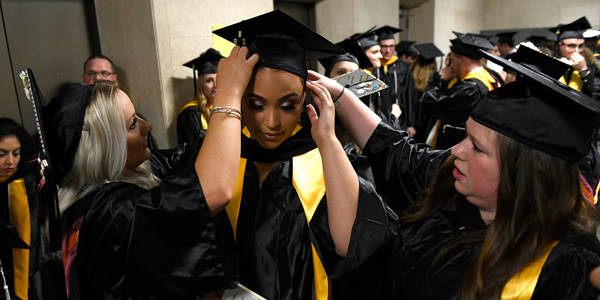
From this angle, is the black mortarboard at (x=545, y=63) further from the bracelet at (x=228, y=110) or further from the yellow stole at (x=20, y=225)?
the yellow stole at (x=20, y=225)

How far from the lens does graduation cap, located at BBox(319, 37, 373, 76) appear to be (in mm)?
2707

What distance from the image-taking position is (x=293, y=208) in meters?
1.43

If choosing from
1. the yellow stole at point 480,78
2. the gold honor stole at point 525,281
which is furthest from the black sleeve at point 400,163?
the yellow stole at point 480,78

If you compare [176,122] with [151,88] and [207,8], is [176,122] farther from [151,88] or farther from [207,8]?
[207,8]

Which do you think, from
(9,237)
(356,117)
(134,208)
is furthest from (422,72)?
(9,237)

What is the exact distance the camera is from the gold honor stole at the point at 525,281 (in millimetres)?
1012

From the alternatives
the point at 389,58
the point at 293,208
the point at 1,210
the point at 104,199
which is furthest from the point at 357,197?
the point at 389,58

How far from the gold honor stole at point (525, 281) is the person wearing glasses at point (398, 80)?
4.61m

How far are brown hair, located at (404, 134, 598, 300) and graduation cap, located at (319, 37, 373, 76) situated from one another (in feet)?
5.84

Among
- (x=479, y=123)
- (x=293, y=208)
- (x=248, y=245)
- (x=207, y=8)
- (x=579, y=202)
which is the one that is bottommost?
(x=248, y=245)

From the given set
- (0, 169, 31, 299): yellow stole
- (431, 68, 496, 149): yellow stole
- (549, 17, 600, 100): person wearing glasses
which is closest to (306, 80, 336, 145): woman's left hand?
(0, 169, 31, 299): yellow stole

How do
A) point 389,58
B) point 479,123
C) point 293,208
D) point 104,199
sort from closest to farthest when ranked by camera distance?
1. point 479,123
2. point 104,199
3. point 293,208
4. point 389,58

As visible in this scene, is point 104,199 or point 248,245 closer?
point 104,199

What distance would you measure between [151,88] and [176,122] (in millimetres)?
398
